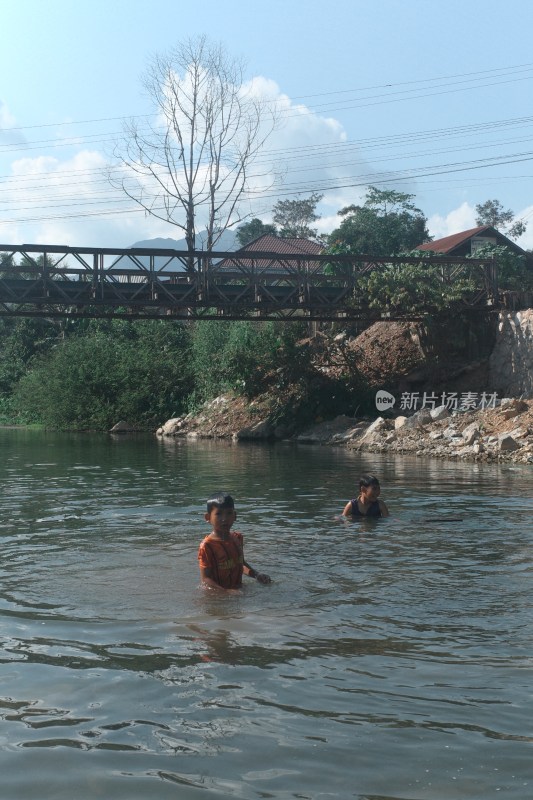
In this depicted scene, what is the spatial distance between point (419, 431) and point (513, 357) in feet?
20.8

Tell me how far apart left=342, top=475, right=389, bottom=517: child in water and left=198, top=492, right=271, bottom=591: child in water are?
4.52 metres

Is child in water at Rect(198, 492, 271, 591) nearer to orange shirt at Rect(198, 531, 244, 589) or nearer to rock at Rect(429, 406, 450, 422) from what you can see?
orange shirt at Rect(198, 531, 244, 589)

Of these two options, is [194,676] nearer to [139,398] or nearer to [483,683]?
[483,683]

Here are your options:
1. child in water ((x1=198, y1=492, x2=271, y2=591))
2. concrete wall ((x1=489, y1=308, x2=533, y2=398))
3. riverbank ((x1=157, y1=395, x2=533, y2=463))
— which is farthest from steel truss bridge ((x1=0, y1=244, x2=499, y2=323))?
child in water ((x1=198, y1=492, x2=271, y2=591))

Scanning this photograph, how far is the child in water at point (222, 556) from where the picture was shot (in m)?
8.25

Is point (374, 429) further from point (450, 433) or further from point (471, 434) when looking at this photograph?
point (471, 434)

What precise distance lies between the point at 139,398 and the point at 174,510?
31.4 metres

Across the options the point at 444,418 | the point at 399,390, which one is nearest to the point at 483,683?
the point at 444,418

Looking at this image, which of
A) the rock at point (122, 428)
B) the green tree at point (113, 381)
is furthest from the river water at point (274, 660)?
the green tree at point (113, 381)

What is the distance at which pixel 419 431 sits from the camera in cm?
2773

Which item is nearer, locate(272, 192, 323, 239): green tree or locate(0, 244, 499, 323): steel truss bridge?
locate(0, 244, 499, 323): steel truss bridge

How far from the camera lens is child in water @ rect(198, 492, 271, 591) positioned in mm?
8250

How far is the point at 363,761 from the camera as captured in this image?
445cm

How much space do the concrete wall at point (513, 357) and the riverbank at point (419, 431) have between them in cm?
140
